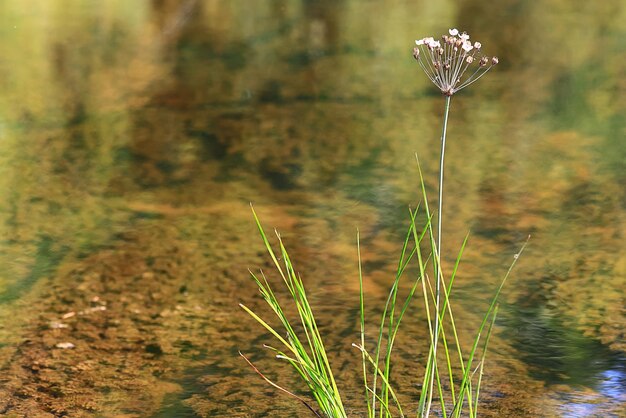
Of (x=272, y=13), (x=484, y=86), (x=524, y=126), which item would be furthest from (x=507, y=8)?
(x=524, y=126)

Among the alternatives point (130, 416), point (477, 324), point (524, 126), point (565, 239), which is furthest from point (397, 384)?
point (524, 126)

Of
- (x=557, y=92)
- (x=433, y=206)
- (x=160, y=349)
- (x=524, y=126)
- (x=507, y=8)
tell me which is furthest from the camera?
(x=507, y=8)

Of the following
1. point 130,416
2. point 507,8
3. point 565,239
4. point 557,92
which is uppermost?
point 507,8

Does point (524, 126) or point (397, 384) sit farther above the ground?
point (524, 126)

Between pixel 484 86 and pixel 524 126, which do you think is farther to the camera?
pixel 484 86

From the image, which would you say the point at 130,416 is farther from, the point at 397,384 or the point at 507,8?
the point at 507,8

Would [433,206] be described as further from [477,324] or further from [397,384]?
[397,384]

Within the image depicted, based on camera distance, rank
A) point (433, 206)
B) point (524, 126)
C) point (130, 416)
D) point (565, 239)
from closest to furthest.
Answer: point (130, 416) < point (565, 239) < point (433, 206) < point (524, 126)
